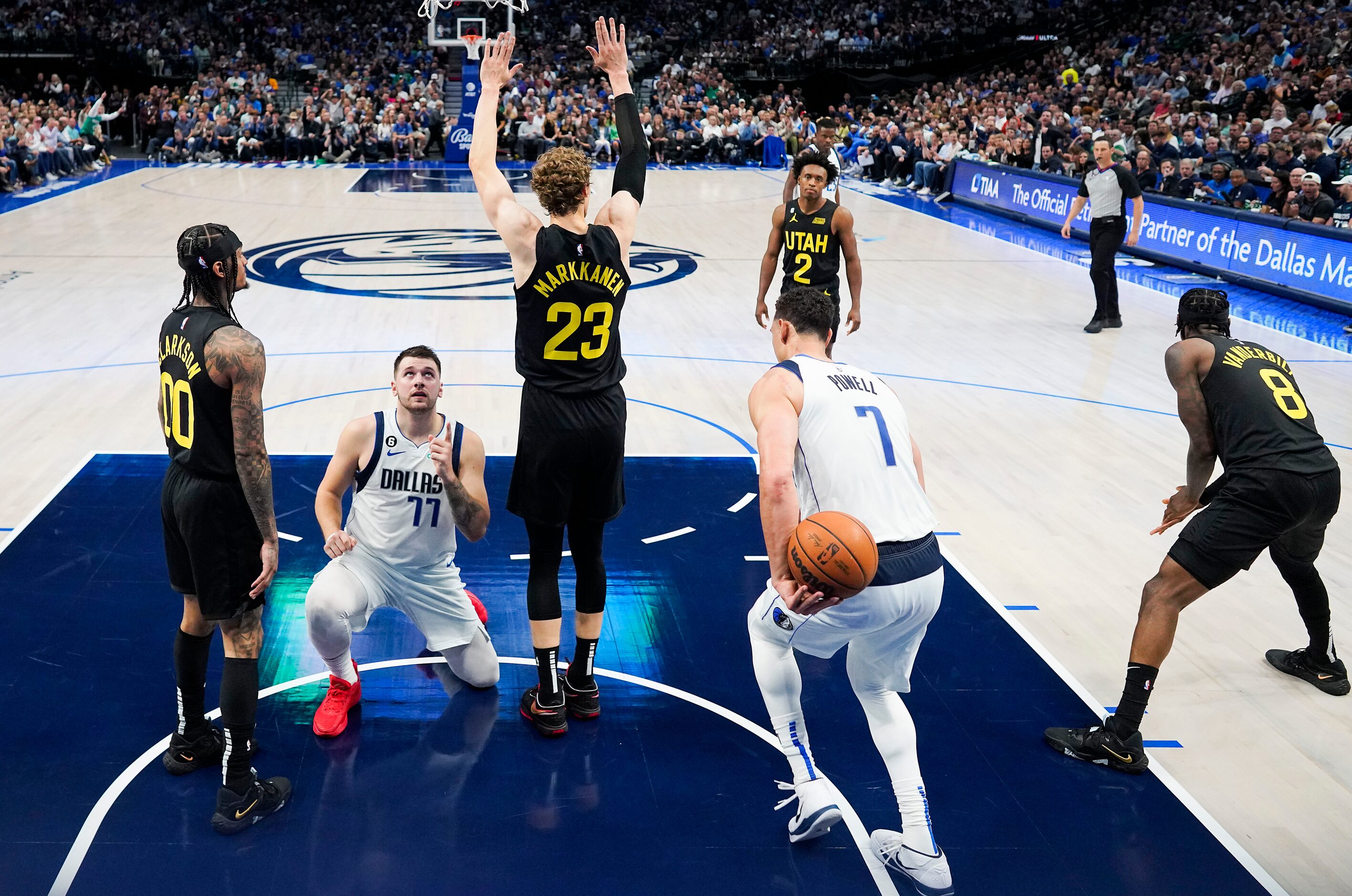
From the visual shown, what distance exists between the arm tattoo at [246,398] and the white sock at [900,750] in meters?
1.89

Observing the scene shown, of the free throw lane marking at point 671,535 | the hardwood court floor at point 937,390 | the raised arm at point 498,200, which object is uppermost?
the raised arm at point 498,200

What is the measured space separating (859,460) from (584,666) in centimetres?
150

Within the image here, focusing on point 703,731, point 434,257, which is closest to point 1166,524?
point 703,731

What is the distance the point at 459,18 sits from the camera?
28156 mm

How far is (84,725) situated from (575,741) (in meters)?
1.76

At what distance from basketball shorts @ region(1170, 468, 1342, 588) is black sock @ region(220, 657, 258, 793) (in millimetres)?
3251

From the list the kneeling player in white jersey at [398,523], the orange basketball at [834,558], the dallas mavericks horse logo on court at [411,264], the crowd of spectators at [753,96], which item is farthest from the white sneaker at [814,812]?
the crowd of spectators at [753,96]

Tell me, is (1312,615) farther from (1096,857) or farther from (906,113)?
(906,113)

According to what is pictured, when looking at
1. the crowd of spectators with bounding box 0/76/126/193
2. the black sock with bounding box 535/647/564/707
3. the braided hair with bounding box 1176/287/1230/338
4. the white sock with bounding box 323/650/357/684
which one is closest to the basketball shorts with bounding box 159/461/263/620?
the white sock with bounding box 323/650/357/684

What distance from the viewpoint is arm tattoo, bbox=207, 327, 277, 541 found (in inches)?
133

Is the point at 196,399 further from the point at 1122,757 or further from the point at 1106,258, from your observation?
the point at 1106,258

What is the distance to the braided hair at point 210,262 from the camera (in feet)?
11.3

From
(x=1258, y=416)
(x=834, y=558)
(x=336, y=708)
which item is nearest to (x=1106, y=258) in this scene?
(x=1258, y=416)

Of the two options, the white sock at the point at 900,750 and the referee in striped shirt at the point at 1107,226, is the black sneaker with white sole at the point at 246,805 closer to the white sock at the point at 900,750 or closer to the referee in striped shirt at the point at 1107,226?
the white sock at the point at 900,750
